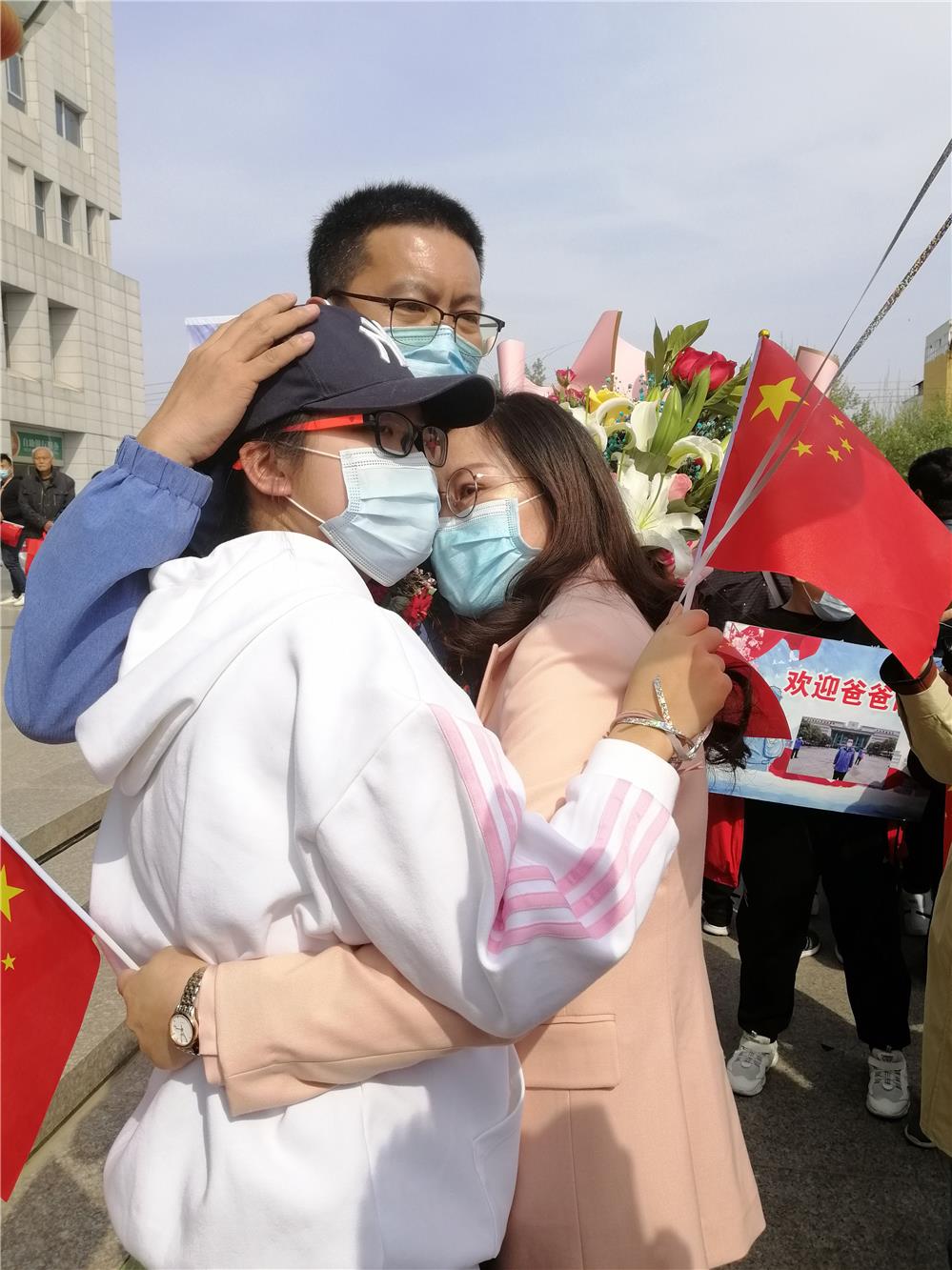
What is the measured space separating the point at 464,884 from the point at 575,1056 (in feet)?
1.69

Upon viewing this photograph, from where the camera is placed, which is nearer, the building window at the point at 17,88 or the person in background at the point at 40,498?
the person in background at the point at 40,498

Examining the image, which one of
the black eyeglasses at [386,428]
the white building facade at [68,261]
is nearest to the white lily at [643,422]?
the black eyeglasses at [386,428]

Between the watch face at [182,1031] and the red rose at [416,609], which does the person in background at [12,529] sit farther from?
the watch face at [182,1031]

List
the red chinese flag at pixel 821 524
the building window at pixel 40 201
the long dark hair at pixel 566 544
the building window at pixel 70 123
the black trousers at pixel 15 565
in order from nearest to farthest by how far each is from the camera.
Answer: the red chinese flag at pixel 821 524, the long dark hair at pixel 566 544, the black trousers at pixel 15 565, the building window at pixel 40 201, the building window at pixel 70 123

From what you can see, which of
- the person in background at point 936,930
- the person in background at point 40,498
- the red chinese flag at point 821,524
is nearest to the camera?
the red chinese flag at point 821,524

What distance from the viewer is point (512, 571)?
1848mm

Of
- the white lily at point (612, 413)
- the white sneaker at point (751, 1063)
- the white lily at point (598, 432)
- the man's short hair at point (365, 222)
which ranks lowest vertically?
the white sneaker at point (751, 1063)

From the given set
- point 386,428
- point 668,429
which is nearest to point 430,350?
point 668,429

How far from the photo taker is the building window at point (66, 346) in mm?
29859

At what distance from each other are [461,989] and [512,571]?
102cm

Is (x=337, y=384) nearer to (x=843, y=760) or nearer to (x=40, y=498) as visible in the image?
(x=843, y=760)

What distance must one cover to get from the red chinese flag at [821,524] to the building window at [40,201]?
3301cm

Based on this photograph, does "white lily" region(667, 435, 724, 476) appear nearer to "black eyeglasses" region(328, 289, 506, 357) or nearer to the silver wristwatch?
"black eyeglasses" region(328, 289, 506, 357)

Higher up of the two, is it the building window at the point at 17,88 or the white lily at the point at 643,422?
the building window at the point at 17,88
